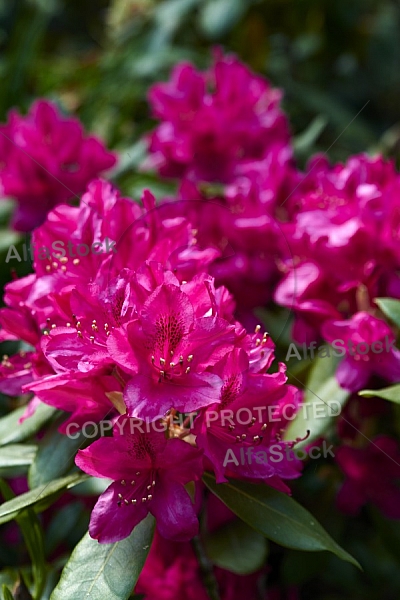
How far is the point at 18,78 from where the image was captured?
200 centimetres

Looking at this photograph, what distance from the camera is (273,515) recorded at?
865 mm

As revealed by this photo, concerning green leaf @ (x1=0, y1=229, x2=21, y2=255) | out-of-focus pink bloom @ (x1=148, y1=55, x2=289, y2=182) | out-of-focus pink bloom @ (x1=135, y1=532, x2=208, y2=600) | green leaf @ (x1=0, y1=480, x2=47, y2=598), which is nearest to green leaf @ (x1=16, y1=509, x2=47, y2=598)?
green leaf @ (x1=0, y1=480, x2=47, y2=598)

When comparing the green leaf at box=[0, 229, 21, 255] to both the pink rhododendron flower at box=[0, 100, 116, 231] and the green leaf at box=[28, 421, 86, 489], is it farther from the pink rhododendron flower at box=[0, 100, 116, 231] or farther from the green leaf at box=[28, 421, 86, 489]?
the green leaf at box=[28, 421, 86, 489]

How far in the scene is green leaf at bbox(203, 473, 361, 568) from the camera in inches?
33.2

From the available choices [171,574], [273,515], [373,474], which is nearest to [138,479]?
[273,515]

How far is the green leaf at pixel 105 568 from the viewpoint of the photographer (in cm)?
77

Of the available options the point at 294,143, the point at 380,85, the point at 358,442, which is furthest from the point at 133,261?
the point at 380,85

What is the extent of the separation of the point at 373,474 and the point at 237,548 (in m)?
0.26

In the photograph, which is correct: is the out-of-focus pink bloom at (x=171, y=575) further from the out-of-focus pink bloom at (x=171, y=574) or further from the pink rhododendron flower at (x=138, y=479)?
the pink rhododendron flower at (x=138, y=479)

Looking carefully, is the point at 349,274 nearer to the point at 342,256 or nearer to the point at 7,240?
the point at 342,256

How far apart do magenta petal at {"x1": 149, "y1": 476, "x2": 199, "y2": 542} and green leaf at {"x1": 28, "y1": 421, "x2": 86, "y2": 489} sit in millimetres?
131

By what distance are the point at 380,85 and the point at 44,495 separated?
2218 millimetres

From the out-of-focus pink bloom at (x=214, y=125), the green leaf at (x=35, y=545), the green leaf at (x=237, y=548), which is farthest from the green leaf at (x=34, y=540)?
the out-of-focus pink bloom at (x=214, y=125)

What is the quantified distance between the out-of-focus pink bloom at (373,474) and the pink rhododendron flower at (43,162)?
0.67m
